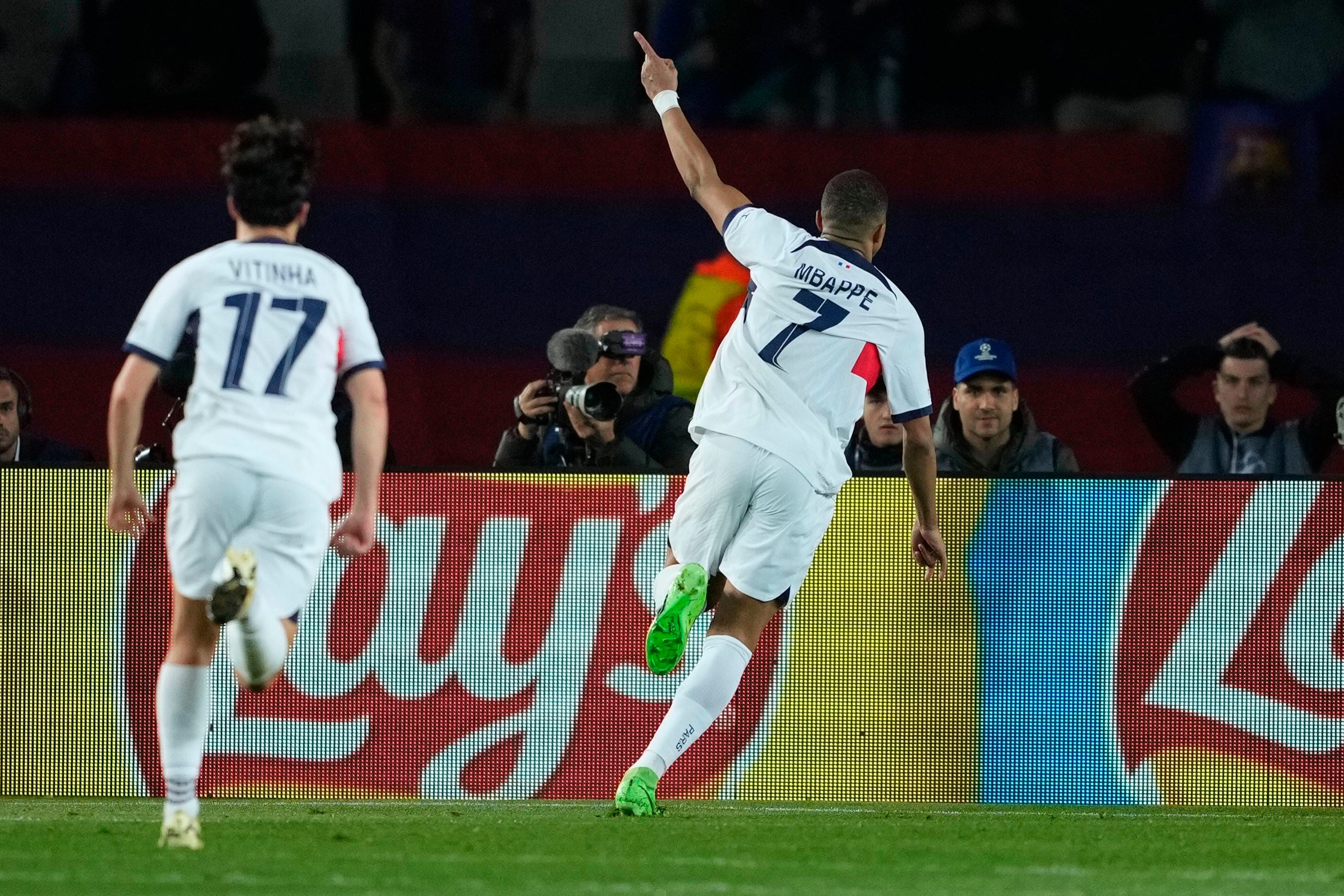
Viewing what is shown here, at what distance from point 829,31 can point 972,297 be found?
1.65 m

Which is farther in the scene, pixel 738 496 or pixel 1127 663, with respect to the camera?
pixel 1127 663

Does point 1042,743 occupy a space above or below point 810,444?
below

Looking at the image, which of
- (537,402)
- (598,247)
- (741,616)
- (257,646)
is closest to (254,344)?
(257,646)

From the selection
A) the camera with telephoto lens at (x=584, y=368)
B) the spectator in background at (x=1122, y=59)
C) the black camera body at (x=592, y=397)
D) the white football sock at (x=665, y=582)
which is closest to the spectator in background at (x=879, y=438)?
the camera with telephoto lens at (x=584, y=368)

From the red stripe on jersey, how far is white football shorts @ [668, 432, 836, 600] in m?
0.36

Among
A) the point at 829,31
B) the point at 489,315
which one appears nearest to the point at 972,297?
the point at 829,31

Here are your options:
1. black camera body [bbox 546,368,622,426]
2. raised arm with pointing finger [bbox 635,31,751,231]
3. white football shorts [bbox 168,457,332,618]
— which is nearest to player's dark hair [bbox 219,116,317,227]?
white football shorts [bbox 168,457,332,618]

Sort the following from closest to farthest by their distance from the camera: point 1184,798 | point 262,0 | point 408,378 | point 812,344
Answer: point 812,344 → point 1184,798 → point 408,378 → point 262,0

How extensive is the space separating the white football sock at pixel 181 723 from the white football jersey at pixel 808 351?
6.17 ft

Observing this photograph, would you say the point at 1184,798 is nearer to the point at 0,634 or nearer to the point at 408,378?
the point at 0,634

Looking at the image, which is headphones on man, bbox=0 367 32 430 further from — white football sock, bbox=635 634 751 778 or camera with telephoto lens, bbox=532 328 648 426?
white football sock, bbox=635 634 751 778

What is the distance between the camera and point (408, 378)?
11234mm

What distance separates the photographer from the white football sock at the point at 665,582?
6.48m

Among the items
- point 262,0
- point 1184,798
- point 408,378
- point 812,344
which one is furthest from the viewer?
point 262,0
